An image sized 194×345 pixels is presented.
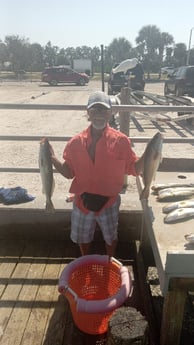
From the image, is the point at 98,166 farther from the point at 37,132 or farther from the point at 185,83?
the point at 185,83

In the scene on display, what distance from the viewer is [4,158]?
30.0ft

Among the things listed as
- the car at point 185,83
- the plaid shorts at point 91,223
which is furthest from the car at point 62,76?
the plaid shorts at point 91,223

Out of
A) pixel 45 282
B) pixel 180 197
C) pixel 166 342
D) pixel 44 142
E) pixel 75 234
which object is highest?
pixel 44 142

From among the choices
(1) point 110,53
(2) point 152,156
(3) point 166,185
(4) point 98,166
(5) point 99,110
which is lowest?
(1) point 110,53

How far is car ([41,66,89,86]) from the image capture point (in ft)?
130

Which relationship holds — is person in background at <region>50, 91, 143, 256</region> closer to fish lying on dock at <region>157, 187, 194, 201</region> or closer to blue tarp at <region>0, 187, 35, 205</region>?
fish lying on dock at <region>157, 187, 194, 201</region>

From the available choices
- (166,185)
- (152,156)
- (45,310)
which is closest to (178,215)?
(152,156)

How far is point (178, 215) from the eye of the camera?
2832mm

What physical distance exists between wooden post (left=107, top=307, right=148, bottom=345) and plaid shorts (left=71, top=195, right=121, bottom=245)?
1003 millimetres

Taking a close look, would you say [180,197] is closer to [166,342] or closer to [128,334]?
[166,342]

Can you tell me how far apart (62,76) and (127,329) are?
39.7 m

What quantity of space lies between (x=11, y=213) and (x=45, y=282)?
967 mm

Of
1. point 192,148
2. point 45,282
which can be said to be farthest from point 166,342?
point 192,148

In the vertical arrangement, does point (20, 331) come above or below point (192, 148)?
above
